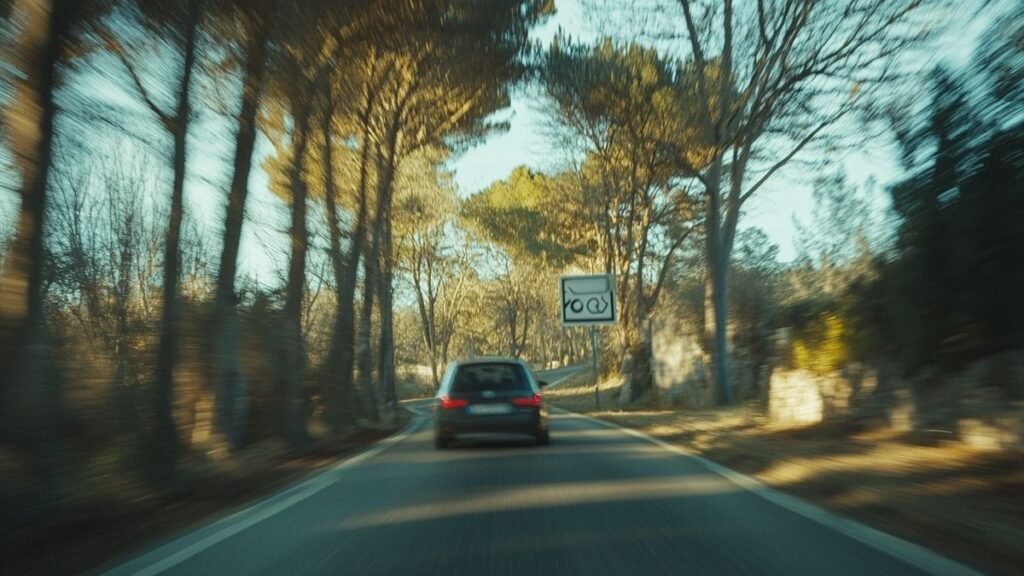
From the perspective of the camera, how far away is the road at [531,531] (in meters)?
5.56

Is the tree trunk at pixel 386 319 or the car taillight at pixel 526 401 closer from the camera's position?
the car taillight at pixel 526 401

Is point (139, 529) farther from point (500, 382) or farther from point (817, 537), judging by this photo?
point (500, 382)

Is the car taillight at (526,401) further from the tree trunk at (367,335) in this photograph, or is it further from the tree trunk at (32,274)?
the tree trunk at (367,335)

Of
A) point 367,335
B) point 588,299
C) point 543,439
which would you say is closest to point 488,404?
point 543,439

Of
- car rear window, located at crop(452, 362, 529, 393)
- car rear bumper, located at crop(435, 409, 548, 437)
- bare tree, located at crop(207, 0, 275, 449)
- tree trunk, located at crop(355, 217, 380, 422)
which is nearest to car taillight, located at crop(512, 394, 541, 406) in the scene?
car rear bumper, located at crop(435, 409, 548, 437)

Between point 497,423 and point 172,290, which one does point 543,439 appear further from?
point 172,290

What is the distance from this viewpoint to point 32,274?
7.32 meters

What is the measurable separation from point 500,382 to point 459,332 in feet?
216

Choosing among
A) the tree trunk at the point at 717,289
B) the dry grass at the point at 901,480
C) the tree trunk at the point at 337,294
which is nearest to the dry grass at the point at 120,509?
the dry grass at the point at 901,480

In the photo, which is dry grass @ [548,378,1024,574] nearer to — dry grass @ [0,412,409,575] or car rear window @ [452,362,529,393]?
car rear window @ [452,362,529,393]

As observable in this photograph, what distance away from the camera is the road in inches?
219

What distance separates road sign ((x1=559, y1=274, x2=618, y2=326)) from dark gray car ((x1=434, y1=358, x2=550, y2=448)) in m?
10.8

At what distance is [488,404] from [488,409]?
8cm

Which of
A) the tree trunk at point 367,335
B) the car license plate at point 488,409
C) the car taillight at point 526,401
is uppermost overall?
the tree trunk at point 367,335
